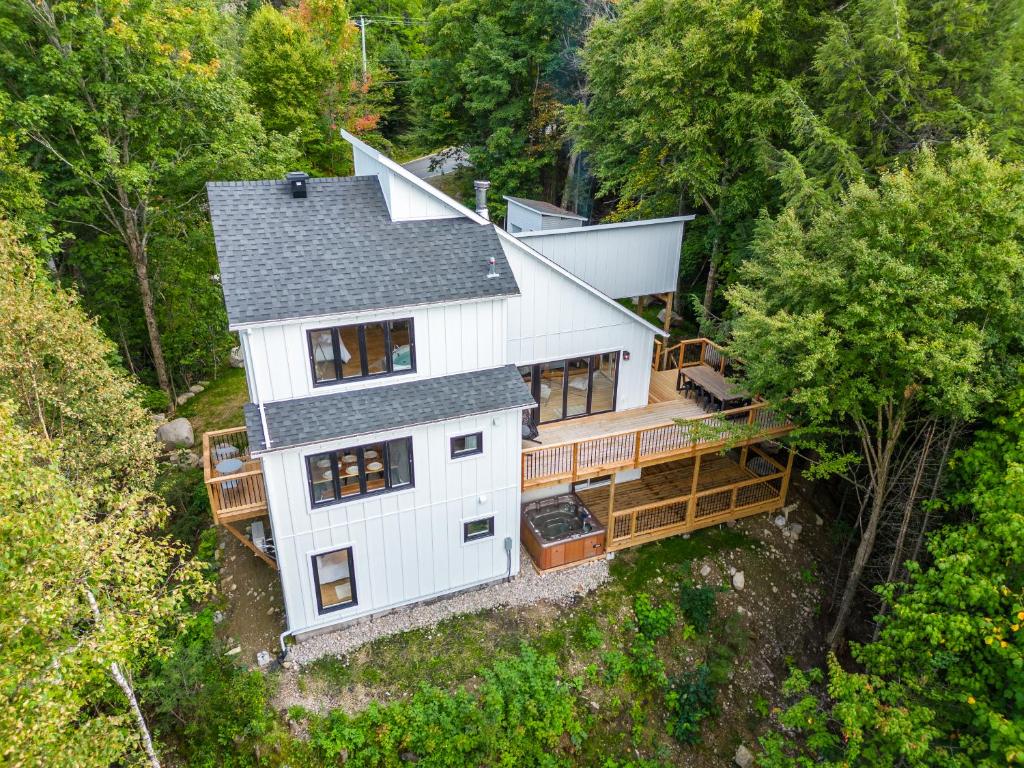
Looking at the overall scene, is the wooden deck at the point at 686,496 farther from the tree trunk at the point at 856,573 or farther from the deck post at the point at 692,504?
the tree trunk at the point at 856,573

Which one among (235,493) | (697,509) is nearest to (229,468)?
(235,493)

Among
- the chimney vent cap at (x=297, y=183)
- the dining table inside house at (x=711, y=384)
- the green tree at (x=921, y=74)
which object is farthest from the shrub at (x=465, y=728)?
the green tree at (x=921, y=74)

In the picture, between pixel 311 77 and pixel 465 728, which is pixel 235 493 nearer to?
pixel 465 728

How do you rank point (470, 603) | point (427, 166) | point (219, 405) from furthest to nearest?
point (427, 166)
point (219, 405)
point (470, 603)

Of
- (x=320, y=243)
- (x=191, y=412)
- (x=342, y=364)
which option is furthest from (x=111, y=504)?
(x=191, y=412)

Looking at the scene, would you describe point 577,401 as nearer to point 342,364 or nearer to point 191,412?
point 342,364

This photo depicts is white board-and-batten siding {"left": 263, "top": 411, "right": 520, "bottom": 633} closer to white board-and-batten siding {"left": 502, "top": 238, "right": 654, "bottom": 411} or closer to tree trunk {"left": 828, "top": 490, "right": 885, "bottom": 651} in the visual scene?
white board-and-batten siding {"left": 502, "top": 238, "right": 654, "bottom": 411}

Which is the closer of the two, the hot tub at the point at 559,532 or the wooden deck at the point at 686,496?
the hot tub at the point at 559,532
